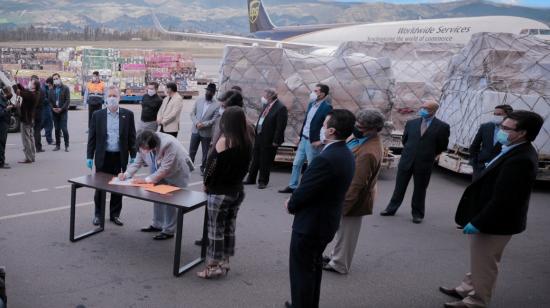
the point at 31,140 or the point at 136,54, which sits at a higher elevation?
the point at 136,54

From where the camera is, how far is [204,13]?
18112 centimetres

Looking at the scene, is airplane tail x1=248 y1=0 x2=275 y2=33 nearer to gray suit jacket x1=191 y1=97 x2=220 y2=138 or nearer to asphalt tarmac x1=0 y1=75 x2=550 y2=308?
gray suit jacket x1=191 y1=97 x2=220 y2=138

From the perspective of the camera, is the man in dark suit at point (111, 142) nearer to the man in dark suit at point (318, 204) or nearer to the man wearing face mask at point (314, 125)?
the man wearing face mask at point (314, 125)

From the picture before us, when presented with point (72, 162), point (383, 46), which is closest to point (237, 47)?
point (72, 162)

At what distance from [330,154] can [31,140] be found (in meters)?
Result: 7.72

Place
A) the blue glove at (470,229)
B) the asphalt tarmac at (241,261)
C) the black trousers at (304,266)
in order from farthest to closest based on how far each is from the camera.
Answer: the asphalt tarmac at (241,261)
the blue glove at (470,229)
the black trousers at (304,266)

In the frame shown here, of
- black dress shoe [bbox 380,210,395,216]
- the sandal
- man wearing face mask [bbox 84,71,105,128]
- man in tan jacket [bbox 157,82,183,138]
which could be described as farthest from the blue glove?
man wearing face mask [bbox 84,71,105,128]

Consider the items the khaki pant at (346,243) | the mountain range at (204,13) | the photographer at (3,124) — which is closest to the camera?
the khaki pant at (346,243)

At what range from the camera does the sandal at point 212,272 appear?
4488 millimetres

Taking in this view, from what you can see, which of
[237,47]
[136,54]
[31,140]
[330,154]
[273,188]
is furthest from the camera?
[136,54]

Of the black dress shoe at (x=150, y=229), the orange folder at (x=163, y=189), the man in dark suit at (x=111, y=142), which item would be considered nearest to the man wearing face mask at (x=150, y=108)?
the man in dark suit at (x=111, y=142)

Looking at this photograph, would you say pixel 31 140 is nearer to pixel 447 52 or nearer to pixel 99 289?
pixel 99 289

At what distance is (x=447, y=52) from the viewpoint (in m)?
14.1

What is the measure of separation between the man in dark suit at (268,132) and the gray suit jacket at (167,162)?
9.24 ft
